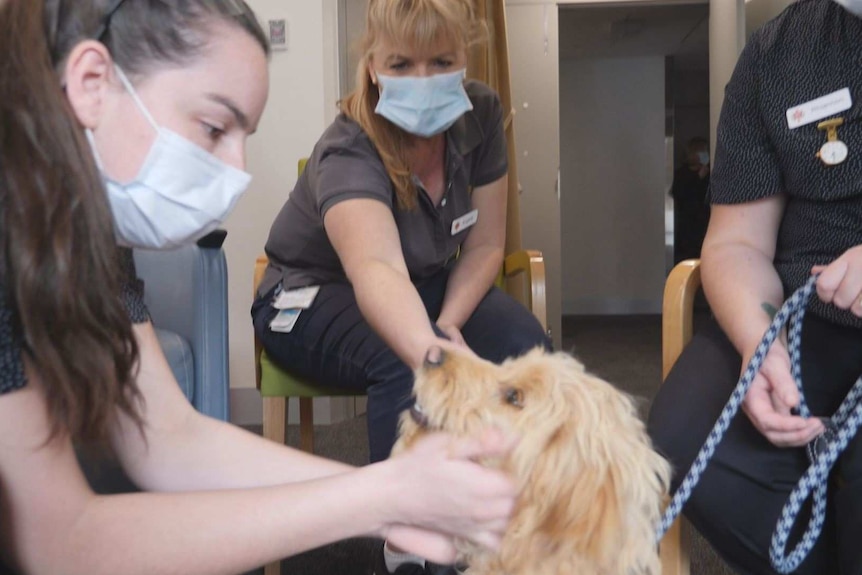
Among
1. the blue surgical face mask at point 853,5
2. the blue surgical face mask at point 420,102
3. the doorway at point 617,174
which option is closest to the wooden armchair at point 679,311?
the blue surgical face mask at point 853,5

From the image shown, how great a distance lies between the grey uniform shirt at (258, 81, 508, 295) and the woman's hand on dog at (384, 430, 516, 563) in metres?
0.76

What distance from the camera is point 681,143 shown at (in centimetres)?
816

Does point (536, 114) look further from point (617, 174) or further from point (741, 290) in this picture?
point (741, 290)

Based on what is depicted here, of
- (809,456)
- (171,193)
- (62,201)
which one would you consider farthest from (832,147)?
(62,201)

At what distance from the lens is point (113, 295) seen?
83 centimetres

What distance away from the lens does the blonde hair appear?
1.59 metres

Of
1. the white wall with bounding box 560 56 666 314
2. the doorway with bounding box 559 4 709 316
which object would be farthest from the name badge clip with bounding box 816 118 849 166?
the white wall with bounding box 560 56 666 314

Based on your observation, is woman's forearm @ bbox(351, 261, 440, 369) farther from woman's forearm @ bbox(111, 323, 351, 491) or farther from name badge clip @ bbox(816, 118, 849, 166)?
name badge clip @ bbox(816, 118, 849, 166)

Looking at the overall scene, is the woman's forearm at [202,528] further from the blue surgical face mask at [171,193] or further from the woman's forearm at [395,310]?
the woman's forearm at [395,310]

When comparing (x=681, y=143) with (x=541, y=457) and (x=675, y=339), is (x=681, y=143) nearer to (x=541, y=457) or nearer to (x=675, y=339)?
(x=675, y=339)

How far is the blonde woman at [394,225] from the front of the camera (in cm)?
149

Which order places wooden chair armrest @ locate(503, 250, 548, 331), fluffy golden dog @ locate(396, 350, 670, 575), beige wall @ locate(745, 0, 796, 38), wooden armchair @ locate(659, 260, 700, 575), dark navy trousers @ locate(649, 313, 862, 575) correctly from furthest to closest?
beige wall @ locate(745, 0, 796, 38)
wooden chair armrest @ locate(503, 250, 548, 331)
wooden armchair @ locate(659, 260, 700, 575)
dark navy trousers @ locate(649, 313, 862, 575)
fluffy golden dog @ locate(396, 350, 670, 575)

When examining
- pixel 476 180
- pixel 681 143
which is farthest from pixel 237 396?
pixel 681 143

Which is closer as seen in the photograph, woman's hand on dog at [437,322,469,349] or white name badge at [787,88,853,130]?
white name badge at [787,88,853,130]
